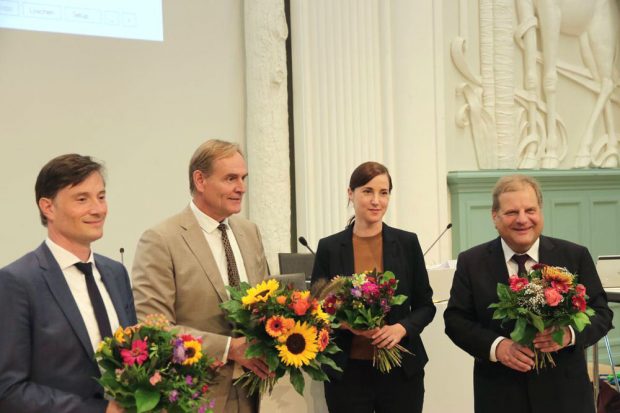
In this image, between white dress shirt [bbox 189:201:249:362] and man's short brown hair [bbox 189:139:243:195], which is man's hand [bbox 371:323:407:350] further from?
man's short brown hair [bbox 189:139:243:195]

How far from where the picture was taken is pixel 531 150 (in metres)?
6.59

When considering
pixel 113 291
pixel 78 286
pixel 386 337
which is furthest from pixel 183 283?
pixel 386 337

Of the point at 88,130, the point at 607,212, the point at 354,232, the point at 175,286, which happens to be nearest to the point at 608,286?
the point at 354,232

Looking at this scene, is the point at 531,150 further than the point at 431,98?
Yes

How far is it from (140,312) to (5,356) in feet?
1.87

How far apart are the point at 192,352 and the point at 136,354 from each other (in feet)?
0.46

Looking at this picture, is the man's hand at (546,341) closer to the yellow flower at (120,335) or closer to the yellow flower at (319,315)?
the yellow flower at (319,315)

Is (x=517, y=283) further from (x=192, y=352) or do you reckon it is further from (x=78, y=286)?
(x=78, y=286)

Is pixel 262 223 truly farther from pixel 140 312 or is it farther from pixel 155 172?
pixel 140 312

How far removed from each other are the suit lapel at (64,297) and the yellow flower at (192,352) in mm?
251

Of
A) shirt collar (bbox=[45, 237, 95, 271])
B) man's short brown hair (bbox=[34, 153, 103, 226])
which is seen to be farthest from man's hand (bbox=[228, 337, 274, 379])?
man's short brown hair (bbox=[34, 153, 103, 226])

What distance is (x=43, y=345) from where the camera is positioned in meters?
1.86

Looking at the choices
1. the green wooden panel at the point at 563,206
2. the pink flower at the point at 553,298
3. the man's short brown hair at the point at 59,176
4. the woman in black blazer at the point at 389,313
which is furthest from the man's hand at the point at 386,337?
the green wooden panel at the point at 563,206

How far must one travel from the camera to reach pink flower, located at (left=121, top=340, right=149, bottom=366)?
179 cm
